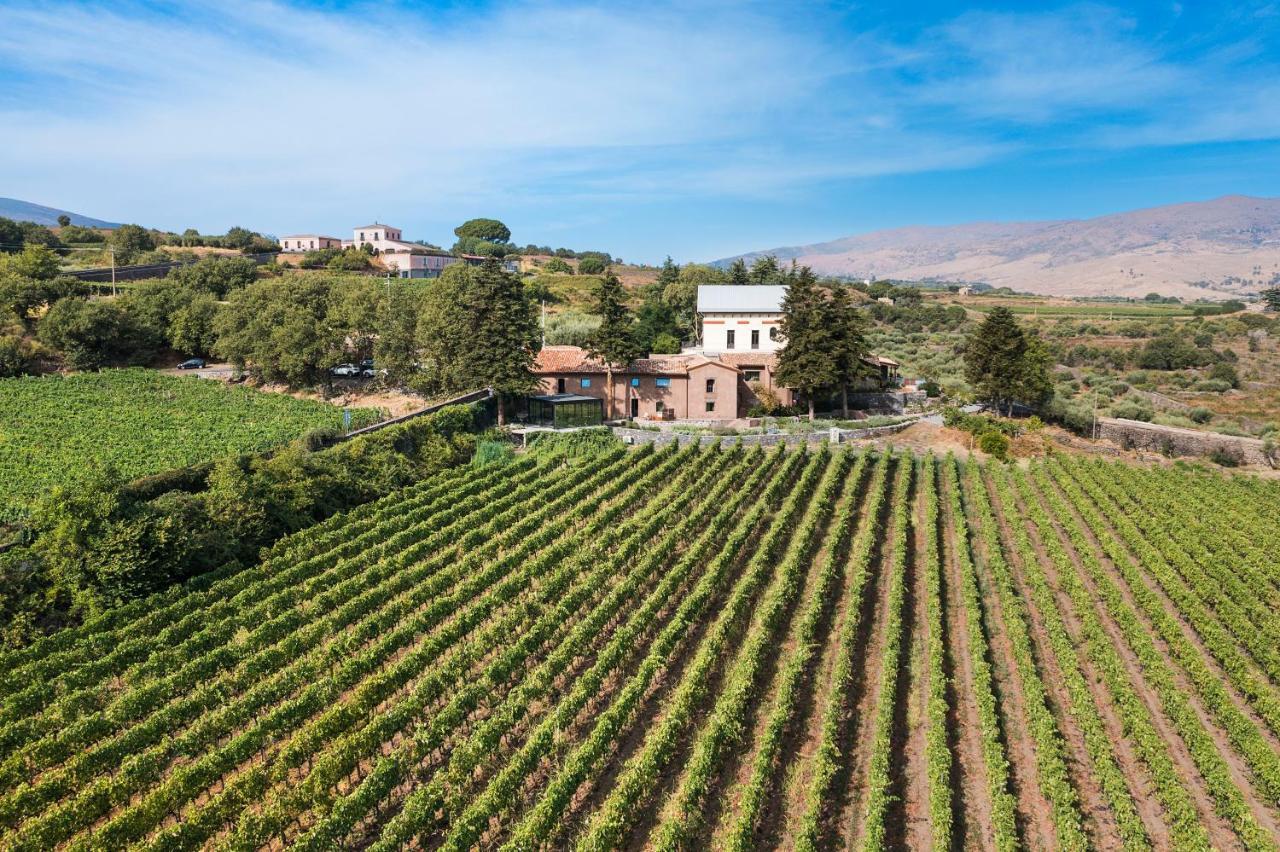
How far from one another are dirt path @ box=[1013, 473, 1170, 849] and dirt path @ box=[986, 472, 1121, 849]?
52 centimetres

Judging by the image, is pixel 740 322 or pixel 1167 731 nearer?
pixel 1167 731

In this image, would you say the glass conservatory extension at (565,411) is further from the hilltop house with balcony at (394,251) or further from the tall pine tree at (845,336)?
the hilltop house with balcony at (394,251)

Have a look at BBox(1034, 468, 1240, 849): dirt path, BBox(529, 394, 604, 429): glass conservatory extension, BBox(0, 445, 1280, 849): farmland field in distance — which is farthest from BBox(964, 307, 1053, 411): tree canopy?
BBox(529, 394, 604, 429): glass conservatory extension

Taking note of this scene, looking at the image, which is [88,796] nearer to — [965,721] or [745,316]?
[965,721]

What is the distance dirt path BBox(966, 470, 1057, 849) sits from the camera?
1211 cm

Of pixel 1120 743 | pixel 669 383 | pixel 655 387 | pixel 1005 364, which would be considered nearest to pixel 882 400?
pixel 1005 364

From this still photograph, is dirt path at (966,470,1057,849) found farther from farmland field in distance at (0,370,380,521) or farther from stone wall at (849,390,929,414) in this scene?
stone wall at (849,390,929,414)

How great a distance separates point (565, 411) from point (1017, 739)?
98.8 ft

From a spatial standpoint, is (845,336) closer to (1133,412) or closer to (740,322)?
(740,322)

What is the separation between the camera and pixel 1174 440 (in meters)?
39.1

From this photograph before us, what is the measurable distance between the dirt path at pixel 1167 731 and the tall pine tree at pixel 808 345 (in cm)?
2015

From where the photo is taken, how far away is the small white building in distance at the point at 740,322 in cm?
5056

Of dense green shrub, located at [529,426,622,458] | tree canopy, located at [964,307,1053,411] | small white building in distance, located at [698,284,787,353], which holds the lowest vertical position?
dense green shrub, located at [529,426,622,458]

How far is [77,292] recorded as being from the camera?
60.1m
